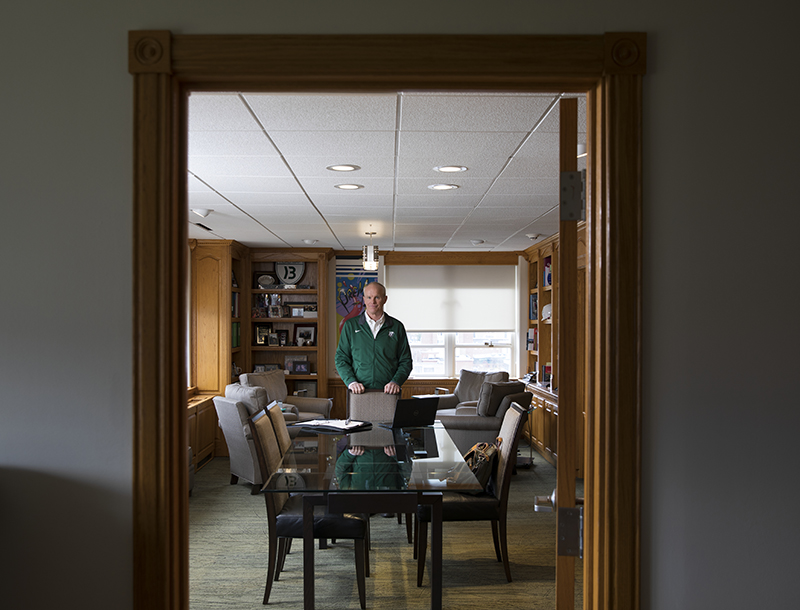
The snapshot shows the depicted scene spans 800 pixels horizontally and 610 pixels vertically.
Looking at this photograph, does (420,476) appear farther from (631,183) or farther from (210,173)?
(210,173)

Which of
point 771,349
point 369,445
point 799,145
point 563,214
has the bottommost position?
point 369,445

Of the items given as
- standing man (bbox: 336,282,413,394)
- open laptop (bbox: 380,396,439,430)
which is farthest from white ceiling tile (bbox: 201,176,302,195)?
open laptop (bbox: 380,396,439,430)

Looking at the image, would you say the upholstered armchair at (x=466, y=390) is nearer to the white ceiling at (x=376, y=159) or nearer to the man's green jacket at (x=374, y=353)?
the white ceiling at (x=376, y=159)

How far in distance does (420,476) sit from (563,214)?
1.91m

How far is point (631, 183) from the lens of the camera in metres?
1.31

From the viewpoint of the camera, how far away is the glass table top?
2.82m

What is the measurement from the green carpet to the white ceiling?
2.56 meters

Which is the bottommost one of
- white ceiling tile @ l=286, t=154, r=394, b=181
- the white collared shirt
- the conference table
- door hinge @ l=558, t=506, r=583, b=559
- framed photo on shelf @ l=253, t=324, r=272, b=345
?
the conference table

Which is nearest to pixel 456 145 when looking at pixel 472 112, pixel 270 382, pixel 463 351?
pixel 472 112

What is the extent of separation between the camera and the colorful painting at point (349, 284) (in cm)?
897

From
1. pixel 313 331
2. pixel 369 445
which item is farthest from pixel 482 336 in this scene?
pixel 369 445

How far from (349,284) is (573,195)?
25.2 ft

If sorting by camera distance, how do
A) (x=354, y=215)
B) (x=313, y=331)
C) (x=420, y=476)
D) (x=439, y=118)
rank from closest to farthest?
(x=439, y=118), (x=420, y=476), (x=354, y=215), (x=313, y=331)

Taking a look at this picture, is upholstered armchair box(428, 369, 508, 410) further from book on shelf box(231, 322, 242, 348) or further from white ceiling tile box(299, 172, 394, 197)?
white ceiling tile box(299, 172, 394, 197)
